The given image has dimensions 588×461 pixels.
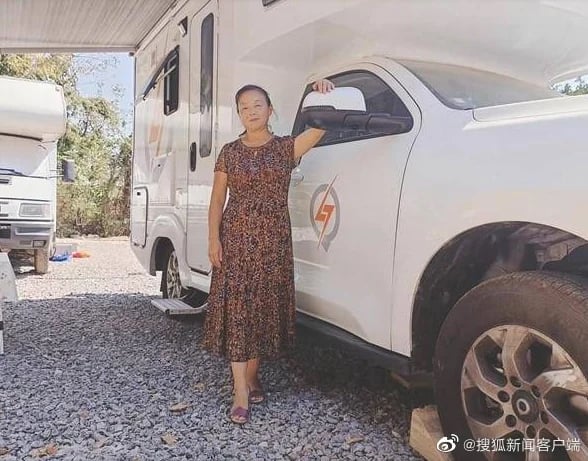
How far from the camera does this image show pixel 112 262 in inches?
439

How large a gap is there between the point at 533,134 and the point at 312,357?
2602mm

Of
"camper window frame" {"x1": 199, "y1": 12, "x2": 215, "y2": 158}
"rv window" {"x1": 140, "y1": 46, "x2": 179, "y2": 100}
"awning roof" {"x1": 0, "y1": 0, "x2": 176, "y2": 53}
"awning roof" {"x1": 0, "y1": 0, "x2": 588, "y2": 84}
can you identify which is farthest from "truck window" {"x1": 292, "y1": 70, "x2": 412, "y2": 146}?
"awning roof" {"x1": 0, "y1": 0, "x2": 176, "y2": 53}

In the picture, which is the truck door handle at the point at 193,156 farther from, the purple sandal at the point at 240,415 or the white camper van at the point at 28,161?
the white camper van at the point at 28,161

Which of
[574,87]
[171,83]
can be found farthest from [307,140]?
[171,83]

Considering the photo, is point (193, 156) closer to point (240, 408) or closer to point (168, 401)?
point (168, 401)

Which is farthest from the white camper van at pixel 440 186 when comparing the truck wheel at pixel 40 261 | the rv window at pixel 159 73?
the truck wheel at pixel 40 261

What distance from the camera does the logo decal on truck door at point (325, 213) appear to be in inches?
122

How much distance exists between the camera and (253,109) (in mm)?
3129

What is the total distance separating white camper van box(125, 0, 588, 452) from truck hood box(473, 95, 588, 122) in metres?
0.01

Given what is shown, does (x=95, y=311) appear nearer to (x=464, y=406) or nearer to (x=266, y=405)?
(x=266, y=405)

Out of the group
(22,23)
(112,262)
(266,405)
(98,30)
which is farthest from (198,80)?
(112,262)

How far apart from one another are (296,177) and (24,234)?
6234 mm

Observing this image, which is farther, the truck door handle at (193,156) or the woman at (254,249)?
the truck door handle at (193,156)

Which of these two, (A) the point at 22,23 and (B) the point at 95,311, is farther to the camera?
(A) the point at 22,23
